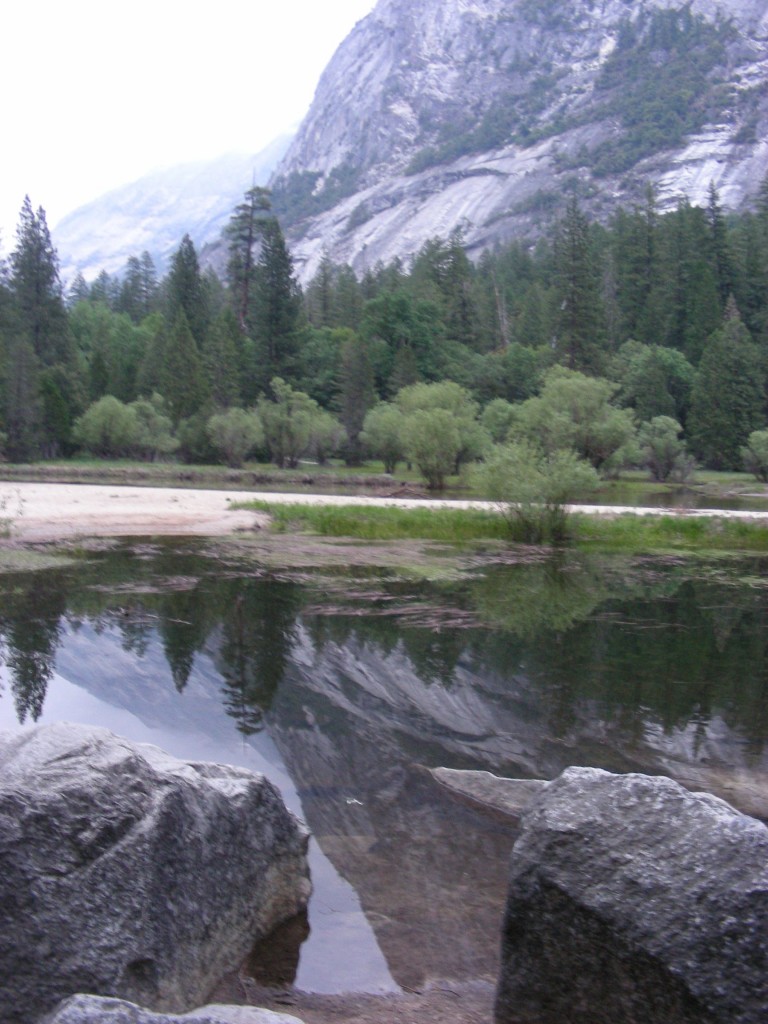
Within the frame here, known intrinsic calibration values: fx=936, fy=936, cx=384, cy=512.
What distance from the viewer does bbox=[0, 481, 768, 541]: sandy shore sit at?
28913 mm

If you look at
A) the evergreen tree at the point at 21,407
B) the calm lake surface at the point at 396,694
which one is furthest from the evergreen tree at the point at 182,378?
the calm lake surface at the point at 396,694

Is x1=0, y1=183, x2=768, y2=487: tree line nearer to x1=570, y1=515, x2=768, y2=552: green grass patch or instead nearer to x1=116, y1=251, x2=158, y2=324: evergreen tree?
x1=116, y1=251, x2=158, y2=324: evergreen tree

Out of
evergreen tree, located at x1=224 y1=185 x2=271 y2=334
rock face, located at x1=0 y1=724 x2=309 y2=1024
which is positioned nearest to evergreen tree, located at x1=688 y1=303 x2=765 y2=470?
evergreen tree, located at x1=224 y1=185 x2=271 y2=334

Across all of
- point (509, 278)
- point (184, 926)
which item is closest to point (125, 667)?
point (184, 926)

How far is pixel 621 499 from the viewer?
48438mm

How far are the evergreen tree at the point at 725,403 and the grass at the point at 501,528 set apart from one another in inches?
1898

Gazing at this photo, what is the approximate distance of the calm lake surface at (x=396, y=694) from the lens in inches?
290

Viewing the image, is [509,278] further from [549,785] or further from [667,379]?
[549,785]

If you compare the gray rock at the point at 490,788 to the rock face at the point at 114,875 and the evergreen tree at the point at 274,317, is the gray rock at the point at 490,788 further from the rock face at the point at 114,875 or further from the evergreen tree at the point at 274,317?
the evergreen tree at the point at 274,317

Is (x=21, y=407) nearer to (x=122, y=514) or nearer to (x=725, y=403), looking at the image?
(x=122, y=514)

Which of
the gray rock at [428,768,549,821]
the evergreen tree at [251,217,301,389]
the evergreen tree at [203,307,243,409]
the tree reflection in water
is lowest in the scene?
the gray rock at [428,768,549,821]

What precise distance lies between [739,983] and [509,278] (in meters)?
127

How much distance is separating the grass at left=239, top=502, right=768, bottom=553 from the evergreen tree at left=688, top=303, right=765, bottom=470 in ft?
158

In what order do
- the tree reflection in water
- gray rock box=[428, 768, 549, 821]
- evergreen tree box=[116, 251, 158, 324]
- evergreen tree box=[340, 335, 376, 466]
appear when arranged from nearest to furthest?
gray rock box=[428, 768, 549, 821]
the tree reflection in water
evergreen tree box=[340, 335, 376, 466]
evergreen tree box=[116, 251, 158, 324]
